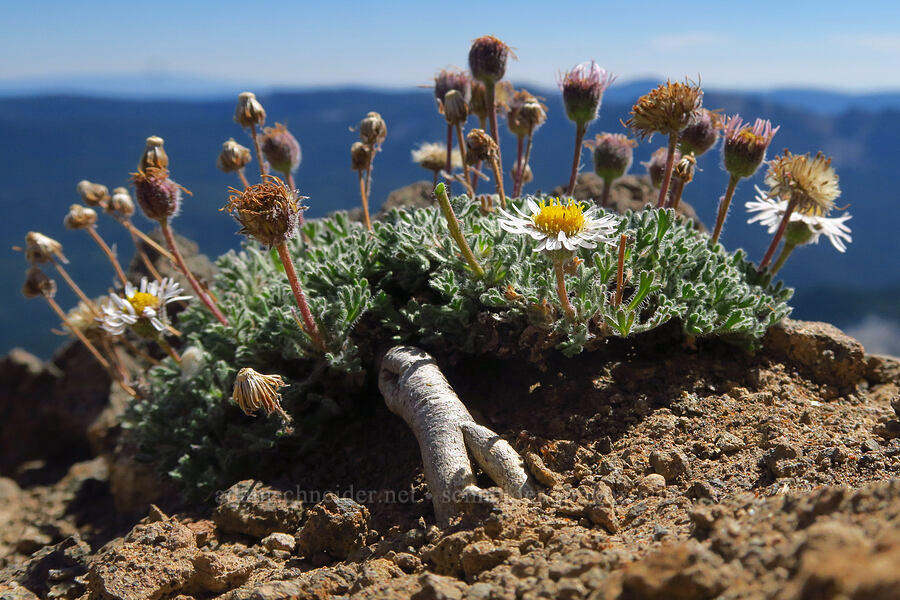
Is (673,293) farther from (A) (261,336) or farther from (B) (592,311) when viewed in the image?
(A) (261,336)

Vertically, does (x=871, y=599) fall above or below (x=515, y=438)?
above

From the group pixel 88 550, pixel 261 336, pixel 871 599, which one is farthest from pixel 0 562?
pixel 871 599

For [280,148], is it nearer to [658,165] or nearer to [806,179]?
[658,165]

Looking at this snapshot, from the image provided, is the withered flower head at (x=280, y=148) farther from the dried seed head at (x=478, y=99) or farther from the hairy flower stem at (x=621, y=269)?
the hairy flower stem at (x=621, y=269)

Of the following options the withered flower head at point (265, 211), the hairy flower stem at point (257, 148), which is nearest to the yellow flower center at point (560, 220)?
the withered flower head at point (265, 211)

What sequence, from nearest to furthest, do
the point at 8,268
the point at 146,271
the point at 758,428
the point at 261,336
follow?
the point at 758,428 → the point at 261,336 → the point at 146,271 → the point at 8,268

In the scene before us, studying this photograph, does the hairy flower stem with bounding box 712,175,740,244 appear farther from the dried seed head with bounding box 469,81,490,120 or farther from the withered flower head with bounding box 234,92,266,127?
the withered flower head with bounding box 234,92,266,127

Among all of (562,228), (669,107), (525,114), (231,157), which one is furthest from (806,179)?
(231,157)
